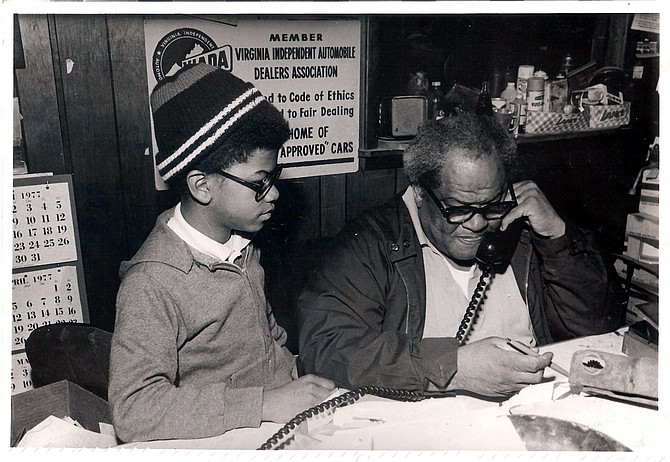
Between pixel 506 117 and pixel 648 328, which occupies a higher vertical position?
pixel 506 117

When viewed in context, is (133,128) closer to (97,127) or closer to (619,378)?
(97,127)

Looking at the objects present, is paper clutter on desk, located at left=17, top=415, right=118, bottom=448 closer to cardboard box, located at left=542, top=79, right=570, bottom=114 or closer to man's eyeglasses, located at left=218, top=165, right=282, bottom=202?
man's eyeglasses, located at left=218, top=165, right=282, bottom=202

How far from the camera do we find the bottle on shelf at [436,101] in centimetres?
148

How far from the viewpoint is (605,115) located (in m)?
1.50

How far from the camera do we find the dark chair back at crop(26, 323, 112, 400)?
1031 mm

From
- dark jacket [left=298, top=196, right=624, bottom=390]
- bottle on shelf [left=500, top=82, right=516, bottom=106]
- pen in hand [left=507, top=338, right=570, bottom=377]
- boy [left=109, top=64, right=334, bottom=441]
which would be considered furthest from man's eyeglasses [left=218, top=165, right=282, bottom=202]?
bottle on shelf [left=500, top=82, right=516, bottom=106]

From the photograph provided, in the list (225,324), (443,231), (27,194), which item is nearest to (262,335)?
(225,324)

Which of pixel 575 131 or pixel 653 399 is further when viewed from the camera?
pixel 575 131

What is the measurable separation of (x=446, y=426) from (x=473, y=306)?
0.35 metres

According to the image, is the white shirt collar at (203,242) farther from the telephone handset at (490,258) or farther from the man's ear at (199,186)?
the telephone handset at (490,258)

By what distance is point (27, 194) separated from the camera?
1.14 m

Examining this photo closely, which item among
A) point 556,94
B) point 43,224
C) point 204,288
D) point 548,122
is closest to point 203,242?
point 204,288

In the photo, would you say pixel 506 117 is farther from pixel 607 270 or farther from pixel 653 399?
pixel 653 399

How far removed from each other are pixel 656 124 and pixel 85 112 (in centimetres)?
124
